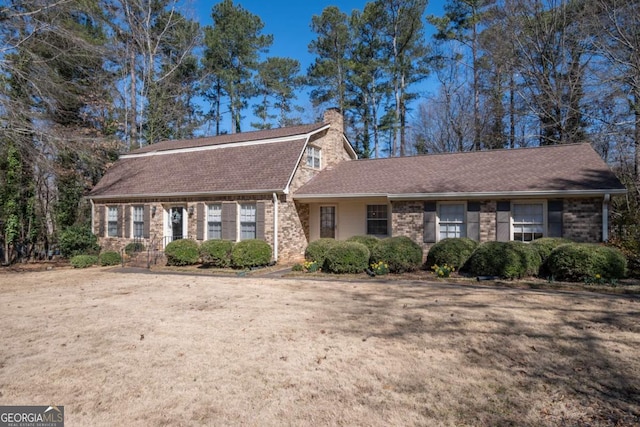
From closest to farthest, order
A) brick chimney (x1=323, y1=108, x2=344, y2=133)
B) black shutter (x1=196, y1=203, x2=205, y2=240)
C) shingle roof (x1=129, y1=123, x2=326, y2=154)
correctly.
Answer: black shutter (x1=196, y1=203, x2=205, y2=240) → shingle roof (x1=129, y1=123, x2=326, y2=154) → brick chimney (x1=323, y1=108, x2=344, y2=133)

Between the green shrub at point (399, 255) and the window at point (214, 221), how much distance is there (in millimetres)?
6731

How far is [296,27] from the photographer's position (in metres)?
30.6

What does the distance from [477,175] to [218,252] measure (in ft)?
31.0

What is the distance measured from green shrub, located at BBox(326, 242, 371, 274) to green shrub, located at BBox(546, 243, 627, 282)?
16.2 feet

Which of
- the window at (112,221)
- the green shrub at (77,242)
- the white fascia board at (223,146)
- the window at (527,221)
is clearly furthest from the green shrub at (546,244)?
the green shrub at (77,242)

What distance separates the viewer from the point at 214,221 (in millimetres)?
15852

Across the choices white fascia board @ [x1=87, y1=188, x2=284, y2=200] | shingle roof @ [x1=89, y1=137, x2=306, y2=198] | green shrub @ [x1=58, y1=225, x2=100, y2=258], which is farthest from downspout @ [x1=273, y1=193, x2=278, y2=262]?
green shrub @ [x1=58, y1=225, x2=100, y2=258]

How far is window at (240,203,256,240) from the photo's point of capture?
49.6ft

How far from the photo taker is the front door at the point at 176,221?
55.6 feet

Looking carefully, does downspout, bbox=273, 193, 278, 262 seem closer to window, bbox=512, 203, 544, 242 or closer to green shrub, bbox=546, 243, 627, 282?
window, bbox=512, 203, 544, 242

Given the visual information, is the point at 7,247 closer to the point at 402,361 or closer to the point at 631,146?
the point at 402,361

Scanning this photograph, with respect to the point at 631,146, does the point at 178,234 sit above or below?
below

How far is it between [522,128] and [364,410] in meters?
26.5

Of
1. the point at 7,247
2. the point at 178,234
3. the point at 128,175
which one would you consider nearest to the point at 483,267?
the point at 178,234
